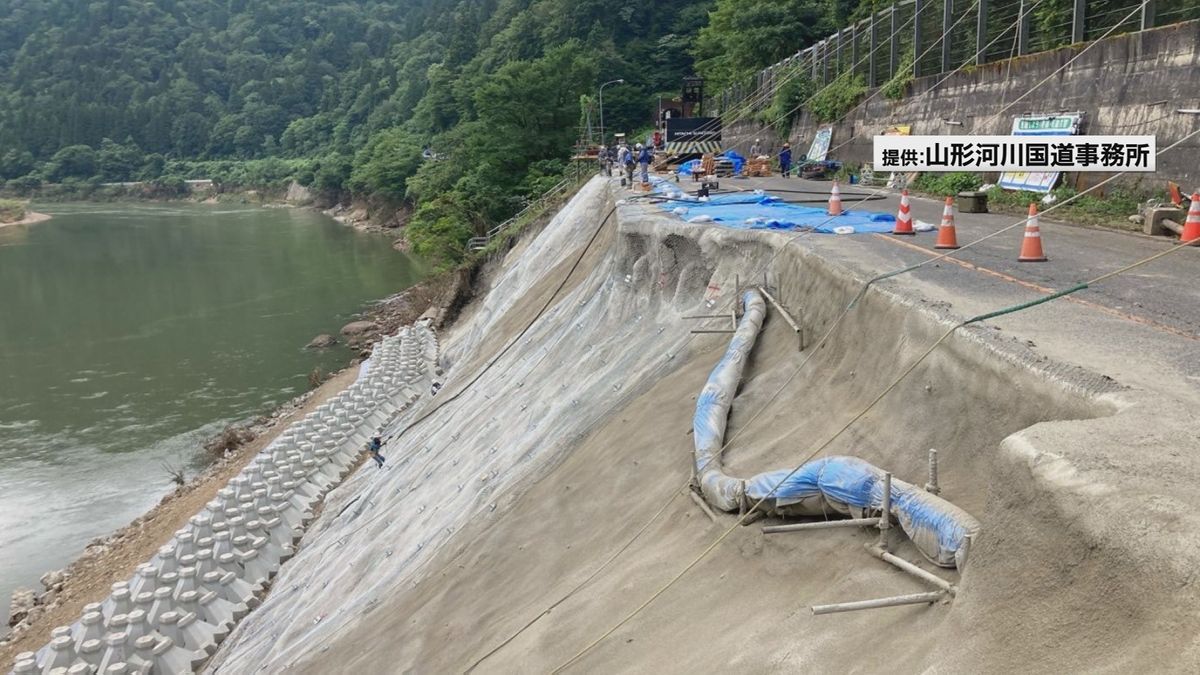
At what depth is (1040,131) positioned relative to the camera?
17.1 m

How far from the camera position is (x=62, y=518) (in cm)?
2280

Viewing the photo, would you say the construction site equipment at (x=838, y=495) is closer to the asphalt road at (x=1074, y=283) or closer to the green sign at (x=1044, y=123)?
the asphalt road at (x=1074, y=283)

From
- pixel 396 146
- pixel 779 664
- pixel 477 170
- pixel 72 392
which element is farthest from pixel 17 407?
pixel 396 146

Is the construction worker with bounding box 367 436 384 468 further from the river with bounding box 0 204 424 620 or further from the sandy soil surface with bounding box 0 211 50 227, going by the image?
the sandy soil surface with bounding box 0 211 50 227

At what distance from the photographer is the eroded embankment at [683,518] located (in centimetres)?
376

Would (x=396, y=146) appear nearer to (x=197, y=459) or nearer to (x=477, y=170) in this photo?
(x=477, y=170)

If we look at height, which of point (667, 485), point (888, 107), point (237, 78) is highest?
point (237, 78)

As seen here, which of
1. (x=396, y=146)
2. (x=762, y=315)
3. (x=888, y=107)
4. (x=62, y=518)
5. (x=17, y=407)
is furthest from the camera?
(x=396, y=146)

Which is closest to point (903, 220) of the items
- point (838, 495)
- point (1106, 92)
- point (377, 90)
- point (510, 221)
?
point (1106, 92)

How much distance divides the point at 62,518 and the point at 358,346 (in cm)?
1564

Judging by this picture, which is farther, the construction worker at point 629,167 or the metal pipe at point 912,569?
the construction worker at point 629,167

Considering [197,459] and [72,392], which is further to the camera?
[72,392]

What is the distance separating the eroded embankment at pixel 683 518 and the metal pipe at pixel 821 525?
0.25 ft

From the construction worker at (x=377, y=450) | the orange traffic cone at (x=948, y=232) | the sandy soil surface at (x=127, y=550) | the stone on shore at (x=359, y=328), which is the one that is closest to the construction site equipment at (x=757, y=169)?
the construction worker at (x=377, y=450)
